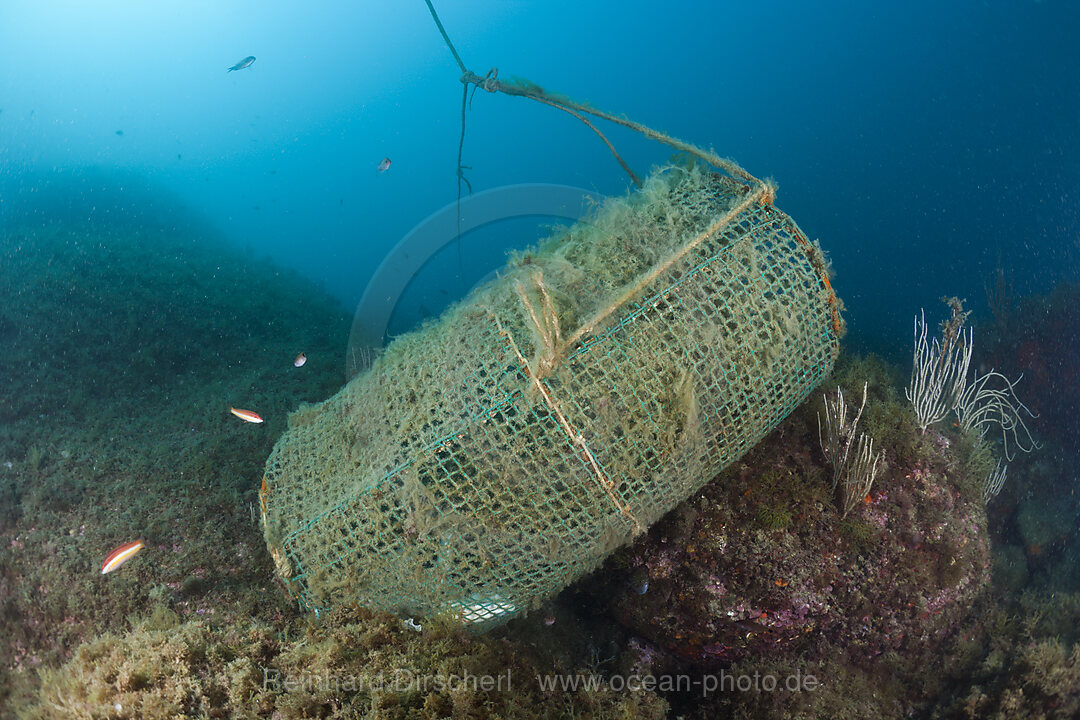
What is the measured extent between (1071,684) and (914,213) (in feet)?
99.5

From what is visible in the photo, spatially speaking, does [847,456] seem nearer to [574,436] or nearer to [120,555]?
[574,436]

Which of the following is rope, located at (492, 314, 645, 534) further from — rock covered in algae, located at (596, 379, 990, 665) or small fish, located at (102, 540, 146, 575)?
small fish, located at (102, 540, 146, 575)

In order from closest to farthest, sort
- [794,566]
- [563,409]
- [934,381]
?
[563,409], [794,566], [934,381]

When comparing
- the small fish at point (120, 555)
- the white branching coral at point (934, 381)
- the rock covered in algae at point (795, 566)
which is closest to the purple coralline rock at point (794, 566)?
the rock covered in algae at point (795, 566)

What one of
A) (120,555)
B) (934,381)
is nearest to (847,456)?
(934,381)

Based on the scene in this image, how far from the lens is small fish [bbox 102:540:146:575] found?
3.20 metres

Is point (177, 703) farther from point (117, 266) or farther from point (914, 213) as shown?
point (914, 213)

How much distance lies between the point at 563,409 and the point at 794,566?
190 cm

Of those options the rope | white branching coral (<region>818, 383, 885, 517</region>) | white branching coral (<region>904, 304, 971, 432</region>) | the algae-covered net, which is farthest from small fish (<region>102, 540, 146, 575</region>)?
white branching coral (<region>904, 304, 971, 432</region>)

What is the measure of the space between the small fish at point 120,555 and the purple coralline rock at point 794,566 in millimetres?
3149

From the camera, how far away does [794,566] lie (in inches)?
121

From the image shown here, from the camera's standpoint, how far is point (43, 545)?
11.6 ft

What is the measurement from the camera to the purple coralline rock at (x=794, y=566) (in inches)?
122

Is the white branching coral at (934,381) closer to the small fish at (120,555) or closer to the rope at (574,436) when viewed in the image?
the rope at (574,436)
